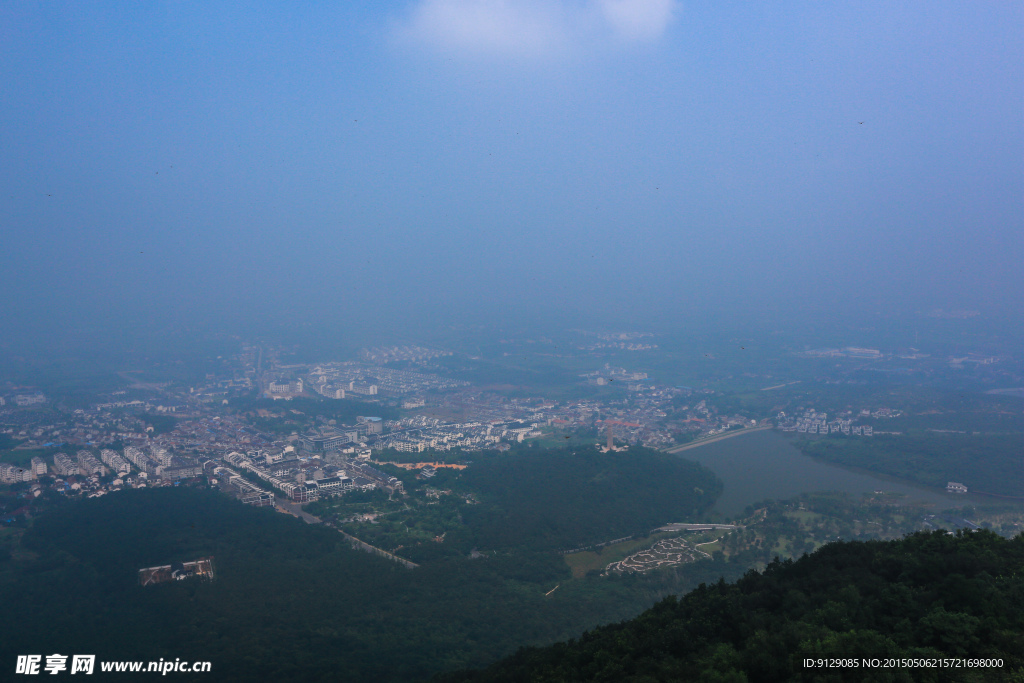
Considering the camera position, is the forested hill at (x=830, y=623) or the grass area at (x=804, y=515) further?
the grass area at (x=804, y=515)

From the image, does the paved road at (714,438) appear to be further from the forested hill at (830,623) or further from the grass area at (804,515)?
the forested hill at (830,623)

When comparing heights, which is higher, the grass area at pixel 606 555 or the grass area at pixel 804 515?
the grass area at pixel 804 515

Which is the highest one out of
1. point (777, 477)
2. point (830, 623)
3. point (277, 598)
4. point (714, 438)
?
point (830, 623)

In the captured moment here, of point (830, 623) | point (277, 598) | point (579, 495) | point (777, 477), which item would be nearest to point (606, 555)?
point (579, 495)

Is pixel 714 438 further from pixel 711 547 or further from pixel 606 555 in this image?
pixel 606 555

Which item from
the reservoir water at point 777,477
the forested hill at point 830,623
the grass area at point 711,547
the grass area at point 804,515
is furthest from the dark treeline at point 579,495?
the forested hill at point 830,623

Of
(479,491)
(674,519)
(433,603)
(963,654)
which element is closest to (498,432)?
(479,491)

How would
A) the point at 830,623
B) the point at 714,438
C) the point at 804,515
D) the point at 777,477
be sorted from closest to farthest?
the point at 830,623 < the point at 804,515 < the point at 777,477 < the point at 714,438
